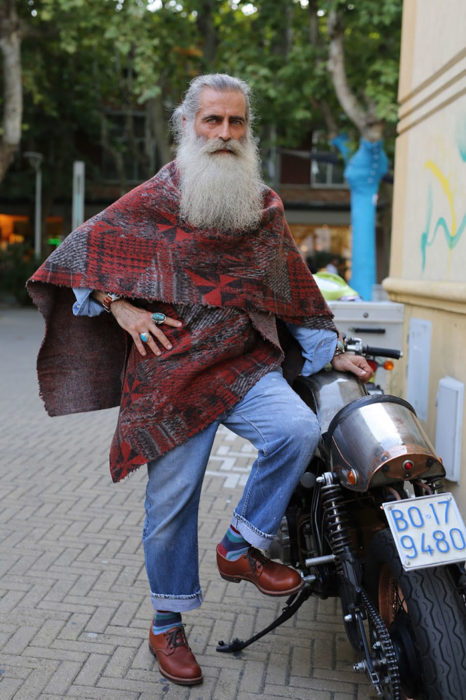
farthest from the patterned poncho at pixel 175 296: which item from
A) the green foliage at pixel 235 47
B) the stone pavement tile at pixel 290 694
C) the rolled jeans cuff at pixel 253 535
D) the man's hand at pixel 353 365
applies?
the green foliage at pixel 235 47

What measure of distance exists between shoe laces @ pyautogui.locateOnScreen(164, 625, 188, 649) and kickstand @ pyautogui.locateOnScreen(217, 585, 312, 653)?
0.21m

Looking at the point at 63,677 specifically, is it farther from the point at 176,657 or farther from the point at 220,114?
the point at 220,114

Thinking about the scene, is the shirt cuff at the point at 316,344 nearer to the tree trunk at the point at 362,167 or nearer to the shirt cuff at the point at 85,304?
the shirt cuff at the point at 85,304

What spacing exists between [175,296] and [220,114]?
71cm

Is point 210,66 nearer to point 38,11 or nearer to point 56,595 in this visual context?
point 38,11

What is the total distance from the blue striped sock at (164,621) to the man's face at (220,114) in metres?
1.79

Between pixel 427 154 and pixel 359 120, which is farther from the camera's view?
pixel 359 120

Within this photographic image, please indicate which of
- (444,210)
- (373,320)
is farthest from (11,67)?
(444,210)

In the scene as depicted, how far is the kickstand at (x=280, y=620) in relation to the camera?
2.85m

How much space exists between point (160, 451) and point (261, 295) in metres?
0.70

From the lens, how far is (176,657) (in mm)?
2820

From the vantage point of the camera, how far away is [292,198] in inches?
1313

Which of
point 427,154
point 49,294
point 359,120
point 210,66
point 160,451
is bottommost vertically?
point 160,451

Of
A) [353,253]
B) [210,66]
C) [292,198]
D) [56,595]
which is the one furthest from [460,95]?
[292,198]
